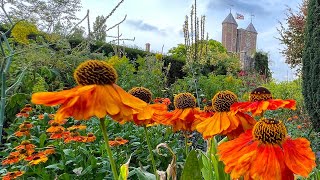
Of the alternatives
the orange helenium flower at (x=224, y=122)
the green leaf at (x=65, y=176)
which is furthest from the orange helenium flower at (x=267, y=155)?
the green leaf at (x=65, y=176)

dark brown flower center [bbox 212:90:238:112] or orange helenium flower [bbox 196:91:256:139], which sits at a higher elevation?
dark brown flower center [bbox 212:90:238:112]

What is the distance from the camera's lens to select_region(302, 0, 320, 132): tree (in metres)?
5.21

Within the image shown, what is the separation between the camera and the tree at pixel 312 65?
5207 mm

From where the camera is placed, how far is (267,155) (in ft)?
2.39

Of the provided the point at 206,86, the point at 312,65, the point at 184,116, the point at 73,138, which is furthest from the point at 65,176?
the point at 206,86

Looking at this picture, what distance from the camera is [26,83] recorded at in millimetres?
4613

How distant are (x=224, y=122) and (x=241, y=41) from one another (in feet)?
72.4

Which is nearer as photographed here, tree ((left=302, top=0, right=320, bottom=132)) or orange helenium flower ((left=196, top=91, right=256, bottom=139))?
orange helenium flower ((left=196, top=91, right=256, bottom=139))

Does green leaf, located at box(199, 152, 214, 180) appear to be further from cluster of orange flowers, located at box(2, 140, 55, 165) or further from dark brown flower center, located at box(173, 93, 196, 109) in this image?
cluster of orange flowers, located at box(2, 140, 55, 165)

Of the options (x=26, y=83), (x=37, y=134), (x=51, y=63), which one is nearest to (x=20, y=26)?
(x=26, y=83)

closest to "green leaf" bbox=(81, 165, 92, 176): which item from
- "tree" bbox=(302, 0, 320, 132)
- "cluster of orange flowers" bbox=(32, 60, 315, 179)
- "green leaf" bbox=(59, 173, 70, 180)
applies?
"green leaf" bbox=(59, 173, 70, 180)

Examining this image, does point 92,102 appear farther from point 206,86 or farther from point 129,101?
point 206,86

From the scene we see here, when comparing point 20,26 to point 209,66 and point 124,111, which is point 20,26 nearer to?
point 124,111

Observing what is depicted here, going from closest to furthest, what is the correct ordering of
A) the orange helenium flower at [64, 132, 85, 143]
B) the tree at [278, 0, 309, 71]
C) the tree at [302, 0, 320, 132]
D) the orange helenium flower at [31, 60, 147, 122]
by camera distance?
the orange helenium flower at [31, 60, 147, 122] → the orange helenium flower at [64, 132, 85, 143] → the tree at [302, 0, 320, 132] → the tree at [278, 0, 309, 71]
